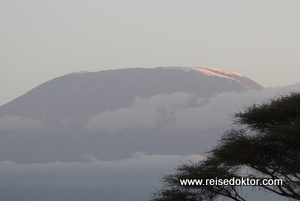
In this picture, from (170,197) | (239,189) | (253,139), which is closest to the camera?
(253,139)

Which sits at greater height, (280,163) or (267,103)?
(267,103)

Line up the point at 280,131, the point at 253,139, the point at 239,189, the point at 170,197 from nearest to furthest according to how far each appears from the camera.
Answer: the point at 280,131 < the point at 253,139 < the point at 239,189 < the point at 170,197

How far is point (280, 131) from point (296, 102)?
3.48m

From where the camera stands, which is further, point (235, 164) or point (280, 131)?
point (235, 164)

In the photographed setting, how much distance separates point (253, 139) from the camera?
30.6 metres

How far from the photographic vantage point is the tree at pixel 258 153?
29.3 metres

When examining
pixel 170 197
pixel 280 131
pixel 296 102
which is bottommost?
pixel 170 197

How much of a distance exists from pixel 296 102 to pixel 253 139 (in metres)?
3.21

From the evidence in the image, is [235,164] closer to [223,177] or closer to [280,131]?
[223,177]

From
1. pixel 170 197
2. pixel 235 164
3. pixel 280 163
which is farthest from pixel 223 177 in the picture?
pixel 170 197

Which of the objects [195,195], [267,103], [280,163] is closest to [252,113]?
[267,103]

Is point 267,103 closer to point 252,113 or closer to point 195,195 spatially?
point 252,113

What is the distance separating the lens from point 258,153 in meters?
30.2

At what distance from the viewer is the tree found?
2930 centimetres
